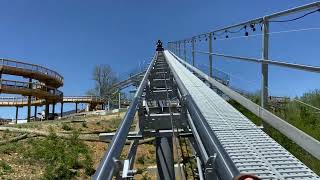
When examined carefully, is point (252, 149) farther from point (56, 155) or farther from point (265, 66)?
point (56, 155)

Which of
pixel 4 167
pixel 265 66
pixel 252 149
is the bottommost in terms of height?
pixel 4 167

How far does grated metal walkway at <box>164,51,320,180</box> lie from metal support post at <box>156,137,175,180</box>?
144 cm

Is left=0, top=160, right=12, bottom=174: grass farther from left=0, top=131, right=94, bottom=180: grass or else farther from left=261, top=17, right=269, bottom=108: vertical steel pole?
left=261, top=17, right=269, bottom=108: vertical steel pole

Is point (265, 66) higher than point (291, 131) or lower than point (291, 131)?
higher

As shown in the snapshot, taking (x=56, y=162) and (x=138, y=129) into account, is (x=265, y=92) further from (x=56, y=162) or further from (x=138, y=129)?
(x=56, y=162)

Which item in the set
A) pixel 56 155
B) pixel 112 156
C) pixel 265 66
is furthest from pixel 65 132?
pixel 112 156

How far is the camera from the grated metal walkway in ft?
14.0

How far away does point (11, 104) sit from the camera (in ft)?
196

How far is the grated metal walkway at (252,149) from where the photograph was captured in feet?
14.0

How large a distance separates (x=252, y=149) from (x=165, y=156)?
3683 mm

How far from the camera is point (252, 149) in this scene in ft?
16.3

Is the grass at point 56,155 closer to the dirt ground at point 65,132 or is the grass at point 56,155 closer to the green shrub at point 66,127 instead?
the dirt ground at point 65,132

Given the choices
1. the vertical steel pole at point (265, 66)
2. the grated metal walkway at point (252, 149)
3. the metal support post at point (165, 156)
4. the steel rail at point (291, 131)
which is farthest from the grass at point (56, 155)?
the vertical steel pole at point (265, 66)

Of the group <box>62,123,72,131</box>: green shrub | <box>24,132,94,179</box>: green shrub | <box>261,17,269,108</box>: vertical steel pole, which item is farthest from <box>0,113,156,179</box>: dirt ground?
<box>261,17,269,108</box>: vertical steel pole
